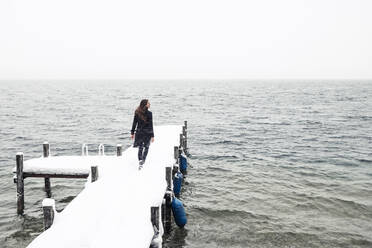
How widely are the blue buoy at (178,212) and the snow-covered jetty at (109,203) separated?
23 centimetres

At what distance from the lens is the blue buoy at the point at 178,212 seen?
10.1 metres

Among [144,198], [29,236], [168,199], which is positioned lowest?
[29,236]

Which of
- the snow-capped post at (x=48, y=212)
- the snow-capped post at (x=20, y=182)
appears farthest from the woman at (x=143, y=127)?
the snow-capped post at (x=48, y=212)

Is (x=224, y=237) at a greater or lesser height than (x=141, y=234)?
lesser

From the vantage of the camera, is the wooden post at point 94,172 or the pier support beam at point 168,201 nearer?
the wooden post at point 94,172

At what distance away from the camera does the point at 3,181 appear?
15.4 meters

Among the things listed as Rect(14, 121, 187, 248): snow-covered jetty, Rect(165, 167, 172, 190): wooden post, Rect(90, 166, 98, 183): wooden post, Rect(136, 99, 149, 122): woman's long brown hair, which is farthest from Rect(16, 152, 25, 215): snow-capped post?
Rect(165, 167, 172, 190): wooden post

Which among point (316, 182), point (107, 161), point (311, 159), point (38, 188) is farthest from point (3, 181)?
point (311, 159)

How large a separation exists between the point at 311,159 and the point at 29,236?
1719 centimetres

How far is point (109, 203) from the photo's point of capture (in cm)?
797

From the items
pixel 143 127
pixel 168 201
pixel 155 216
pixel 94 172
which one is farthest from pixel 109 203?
pixel 143 127

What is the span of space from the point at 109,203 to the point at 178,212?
9.71ft

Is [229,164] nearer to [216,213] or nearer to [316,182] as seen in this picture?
[316,182]

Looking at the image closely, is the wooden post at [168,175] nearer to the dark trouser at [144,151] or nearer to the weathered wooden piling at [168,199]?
the weathered wooden piling at [168,199]
